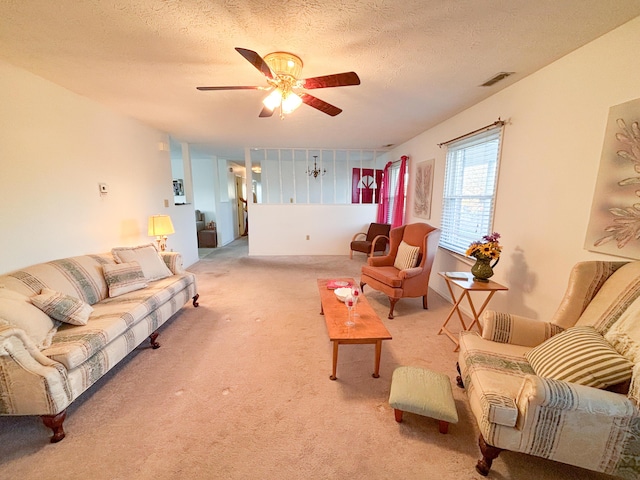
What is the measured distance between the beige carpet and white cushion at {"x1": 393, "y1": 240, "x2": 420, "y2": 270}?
2.69 ft

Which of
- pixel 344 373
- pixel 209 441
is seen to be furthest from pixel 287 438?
pixel 344 373

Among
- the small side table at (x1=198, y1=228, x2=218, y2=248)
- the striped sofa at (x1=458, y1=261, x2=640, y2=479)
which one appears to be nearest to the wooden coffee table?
the striped sofa at (x1=458, y1=261, x2=640, y2=479)

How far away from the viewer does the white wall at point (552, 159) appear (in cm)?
167

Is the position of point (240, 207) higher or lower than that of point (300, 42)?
lower

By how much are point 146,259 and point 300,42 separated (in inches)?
102

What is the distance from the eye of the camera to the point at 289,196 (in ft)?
24.5

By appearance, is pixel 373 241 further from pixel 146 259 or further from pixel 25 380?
pixel 25 380

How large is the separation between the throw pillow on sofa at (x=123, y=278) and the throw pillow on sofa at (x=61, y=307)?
0.51 metres

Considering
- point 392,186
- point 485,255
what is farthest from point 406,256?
point 392,186

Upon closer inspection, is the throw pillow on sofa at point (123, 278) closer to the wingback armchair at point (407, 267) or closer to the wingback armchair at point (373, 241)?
the wingback armchair at point (407, 267)

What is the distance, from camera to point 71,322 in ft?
5.94

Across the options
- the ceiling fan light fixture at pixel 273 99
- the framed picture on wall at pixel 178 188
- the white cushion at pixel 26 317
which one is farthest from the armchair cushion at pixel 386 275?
the framed picture on wall at pixel 178 188

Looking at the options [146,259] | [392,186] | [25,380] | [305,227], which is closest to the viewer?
[25,380]

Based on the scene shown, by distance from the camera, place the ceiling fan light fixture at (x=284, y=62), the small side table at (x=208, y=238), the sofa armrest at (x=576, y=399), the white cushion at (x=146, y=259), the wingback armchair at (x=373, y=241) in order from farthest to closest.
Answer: the small side table at (x=208, y=238) < the wingback armchair at (x=373, y=241) < the white cushion at (x=146, y=259) < the ceiling fan light fixture at (x=284, y=62) < the sofa armrest at (x=576, y=399)
